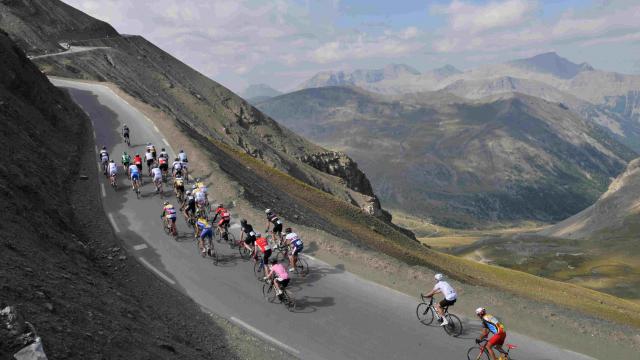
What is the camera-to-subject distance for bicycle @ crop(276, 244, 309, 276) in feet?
78.1

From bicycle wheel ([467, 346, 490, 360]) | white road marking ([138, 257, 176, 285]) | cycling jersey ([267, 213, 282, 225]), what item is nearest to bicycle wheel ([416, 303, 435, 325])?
bicycle wheel ([467, 346, 490, 360])

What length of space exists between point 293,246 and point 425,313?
7.08 m

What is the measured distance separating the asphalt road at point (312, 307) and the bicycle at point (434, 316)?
28cm

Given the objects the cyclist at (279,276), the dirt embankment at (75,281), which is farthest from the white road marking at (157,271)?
the cyclist at (279,276)

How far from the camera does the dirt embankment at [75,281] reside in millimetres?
13086

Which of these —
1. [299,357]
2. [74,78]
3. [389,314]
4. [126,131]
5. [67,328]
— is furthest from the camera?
[74,78]

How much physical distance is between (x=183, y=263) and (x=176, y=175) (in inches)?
517

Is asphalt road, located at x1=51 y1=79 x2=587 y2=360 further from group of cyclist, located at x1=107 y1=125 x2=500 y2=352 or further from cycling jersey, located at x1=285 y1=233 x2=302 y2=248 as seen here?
cycling jersey, located at x1=285 y1=233 x2=302 y2=248

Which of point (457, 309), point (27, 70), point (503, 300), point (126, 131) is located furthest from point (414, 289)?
point (27, 70)

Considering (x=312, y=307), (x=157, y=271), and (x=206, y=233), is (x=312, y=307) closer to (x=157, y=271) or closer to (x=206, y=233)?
(x=206, y=233)

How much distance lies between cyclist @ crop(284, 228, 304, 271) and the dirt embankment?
5.23m

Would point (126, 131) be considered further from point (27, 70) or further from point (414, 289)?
point (414, 289)

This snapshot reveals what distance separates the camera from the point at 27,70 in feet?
149

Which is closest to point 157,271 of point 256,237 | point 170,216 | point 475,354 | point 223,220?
point 170,216
